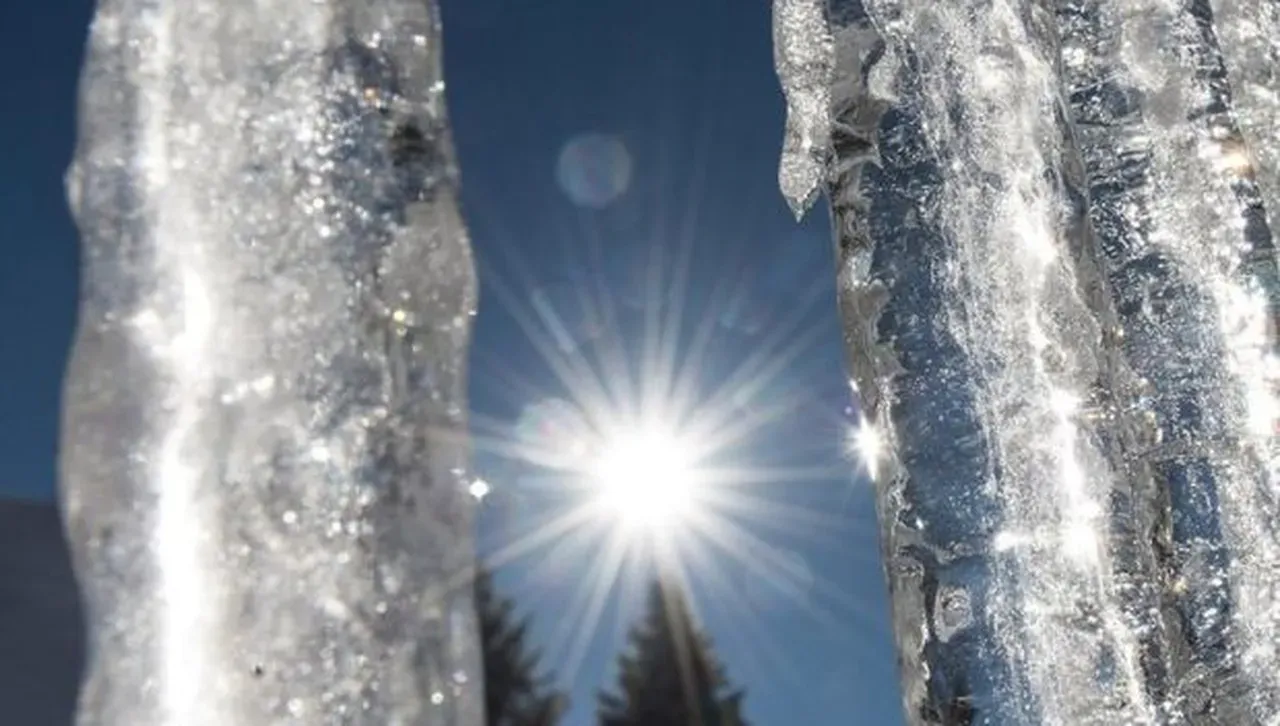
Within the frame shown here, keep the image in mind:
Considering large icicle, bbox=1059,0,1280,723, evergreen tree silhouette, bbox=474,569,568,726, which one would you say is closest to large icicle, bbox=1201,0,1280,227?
large icicle, bbox=1059,0,1280,723

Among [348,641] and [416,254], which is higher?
[416,254]

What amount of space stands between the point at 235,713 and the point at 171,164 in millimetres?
605

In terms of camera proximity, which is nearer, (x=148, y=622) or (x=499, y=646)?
(x=148, y=622)

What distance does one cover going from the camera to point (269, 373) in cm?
187

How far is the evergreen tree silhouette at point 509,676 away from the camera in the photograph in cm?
2303

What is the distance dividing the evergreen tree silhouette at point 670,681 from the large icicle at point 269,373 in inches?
888

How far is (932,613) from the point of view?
2512 millimetres

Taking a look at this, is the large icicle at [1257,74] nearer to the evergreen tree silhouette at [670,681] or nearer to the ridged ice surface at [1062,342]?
the ridged ice surface at [1062,342]

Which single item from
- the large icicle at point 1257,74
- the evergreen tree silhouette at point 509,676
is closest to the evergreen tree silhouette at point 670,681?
the evergreen tree silhouette at point 509,676

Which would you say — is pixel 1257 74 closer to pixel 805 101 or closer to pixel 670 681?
pixel 805 101

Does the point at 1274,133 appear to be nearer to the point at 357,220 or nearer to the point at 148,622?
the point at 357,220

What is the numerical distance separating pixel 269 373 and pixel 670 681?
77.3 ft

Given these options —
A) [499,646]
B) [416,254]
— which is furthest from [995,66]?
[499,646]

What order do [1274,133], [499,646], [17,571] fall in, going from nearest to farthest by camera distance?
[1274,133] < [17,571] < [499,646]
